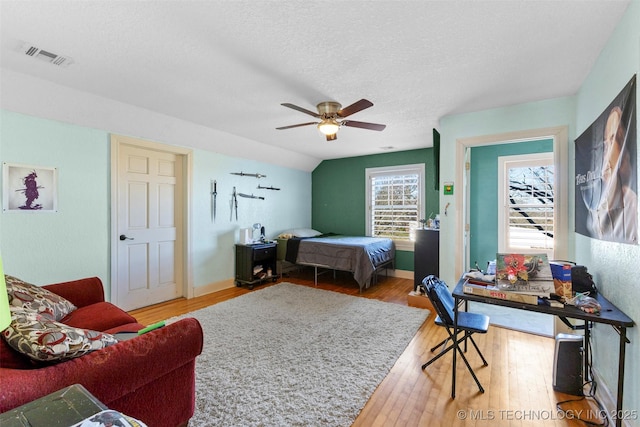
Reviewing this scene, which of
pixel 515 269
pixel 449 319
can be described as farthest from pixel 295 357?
pixel 515 269

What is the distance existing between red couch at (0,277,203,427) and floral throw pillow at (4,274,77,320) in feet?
3.35

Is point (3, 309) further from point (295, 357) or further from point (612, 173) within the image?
point (612, 173)

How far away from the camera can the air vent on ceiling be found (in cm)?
207

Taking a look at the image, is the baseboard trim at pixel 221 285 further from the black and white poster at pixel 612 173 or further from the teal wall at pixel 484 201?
the black and white poster at pixel 612 173

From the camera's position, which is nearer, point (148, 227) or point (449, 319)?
point (449, 319)

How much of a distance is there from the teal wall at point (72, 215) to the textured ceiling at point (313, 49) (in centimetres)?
68

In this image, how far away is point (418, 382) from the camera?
7.27 feet

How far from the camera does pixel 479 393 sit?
2.08 m

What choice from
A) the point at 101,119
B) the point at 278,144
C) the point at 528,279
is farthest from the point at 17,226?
the point at 528,279

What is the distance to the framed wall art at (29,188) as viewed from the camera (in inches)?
107

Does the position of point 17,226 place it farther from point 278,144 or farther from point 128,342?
point 278,144

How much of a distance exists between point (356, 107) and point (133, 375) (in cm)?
249

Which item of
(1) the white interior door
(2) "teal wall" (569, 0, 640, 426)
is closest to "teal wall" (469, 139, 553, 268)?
(2) "teal wall" (569, 0, 640, 426)

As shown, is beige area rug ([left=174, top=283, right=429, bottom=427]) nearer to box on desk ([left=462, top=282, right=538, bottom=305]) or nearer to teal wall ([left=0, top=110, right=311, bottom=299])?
box on desk ([left=462, top=282, right=538, bottom=305])
